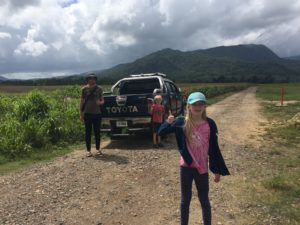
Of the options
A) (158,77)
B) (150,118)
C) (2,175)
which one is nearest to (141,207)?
(2,175)

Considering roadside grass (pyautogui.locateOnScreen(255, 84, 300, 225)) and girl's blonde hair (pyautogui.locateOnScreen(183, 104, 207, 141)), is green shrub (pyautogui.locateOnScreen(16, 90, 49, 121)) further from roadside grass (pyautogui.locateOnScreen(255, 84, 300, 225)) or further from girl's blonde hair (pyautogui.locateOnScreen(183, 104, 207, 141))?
girl's blonde hair (pyautogui.locateOnScreen(183, 104, 207, 141))

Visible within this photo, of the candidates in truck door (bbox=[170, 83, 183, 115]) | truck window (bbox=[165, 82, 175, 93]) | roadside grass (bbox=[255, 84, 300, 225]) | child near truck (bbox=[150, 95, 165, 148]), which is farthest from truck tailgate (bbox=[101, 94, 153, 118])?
roadside grass (bbox=[255, 84, 300, 225])

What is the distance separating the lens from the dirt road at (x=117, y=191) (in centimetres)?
618

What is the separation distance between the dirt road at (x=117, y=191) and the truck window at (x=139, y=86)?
3244mm

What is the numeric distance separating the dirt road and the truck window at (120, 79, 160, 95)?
10.6ft

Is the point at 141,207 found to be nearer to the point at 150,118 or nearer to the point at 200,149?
the point at 200,149

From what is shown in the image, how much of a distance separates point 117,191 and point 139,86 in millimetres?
7066

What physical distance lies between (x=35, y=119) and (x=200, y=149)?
31.9 ft

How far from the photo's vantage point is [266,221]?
19.7 ft

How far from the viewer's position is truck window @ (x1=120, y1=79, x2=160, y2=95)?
1381cm

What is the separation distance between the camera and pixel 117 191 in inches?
289

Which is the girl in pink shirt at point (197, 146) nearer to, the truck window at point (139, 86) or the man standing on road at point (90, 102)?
the man standing on road at point (90, 102)

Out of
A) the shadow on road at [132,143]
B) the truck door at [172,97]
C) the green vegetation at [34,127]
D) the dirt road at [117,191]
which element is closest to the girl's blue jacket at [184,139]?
the dirt road at [117,191]

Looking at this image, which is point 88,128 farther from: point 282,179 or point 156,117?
point 282,179
